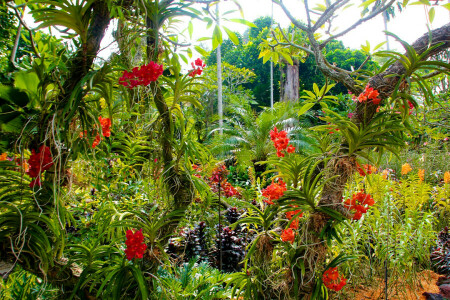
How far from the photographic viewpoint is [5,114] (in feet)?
2.75

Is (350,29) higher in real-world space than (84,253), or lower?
higher

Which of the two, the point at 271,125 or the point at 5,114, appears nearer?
the point at 5,114

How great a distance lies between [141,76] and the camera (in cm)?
89

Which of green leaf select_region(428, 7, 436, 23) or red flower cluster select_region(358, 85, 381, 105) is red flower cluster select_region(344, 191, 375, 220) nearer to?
red flower cluster select_region(358, 85, 381, 105)

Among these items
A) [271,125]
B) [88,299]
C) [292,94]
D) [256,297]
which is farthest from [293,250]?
[292,94]

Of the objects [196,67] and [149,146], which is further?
[149,146]

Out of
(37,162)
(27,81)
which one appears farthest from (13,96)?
A: (37,162)

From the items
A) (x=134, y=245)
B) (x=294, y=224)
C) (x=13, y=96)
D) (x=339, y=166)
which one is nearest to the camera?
(x=13, y=96)

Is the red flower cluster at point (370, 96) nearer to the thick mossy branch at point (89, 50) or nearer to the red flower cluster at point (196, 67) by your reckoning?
the red flower cluster at point (196, 67)

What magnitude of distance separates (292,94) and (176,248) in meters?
7.88

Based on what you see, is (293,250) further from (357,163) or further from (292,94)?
(292,94)

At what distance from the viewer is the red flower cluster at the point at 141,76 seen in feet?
2.91

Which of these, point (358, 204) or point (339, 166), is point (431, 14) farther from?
point (358, 204)

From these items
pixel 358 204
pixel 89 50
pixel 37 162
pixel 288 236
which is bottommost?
pixel 288 236
